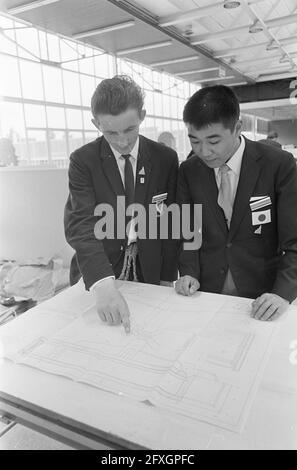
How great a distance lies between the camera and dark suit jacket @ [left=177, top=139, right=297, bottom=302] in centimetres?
124

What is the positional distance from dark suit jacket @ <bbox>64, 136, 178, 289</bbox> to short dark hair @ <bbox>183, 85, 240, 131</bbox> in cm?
32

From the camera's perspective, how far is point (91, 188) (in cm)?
141

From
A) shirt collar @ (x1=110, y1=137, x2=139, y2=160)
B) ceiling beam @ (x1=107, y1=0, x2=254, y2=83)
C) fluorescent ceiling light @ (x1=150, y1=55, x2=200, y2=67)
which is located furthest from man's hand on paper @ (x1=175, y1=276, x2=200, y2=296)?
fluorescent ceiling light @ (x1=150, y1=55, x2=200, y2=67)

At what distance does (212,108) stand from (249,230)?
1.41 ft

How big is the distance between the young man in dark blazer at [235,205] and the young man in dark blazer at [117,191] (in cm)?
12

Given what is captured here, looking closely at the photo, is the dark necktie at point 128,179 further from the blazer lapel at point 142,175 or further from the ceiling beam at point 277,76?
the ceiling beam at point 277,76

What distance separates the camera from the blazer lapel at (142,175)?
1438 mm

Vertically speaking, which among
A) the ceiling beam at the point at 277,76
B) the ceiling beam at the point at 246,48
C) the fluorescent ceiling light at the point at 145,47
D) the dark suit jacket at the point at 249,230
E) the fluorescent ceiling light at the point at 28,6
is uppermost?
the ceiling beam at the point at 277,76

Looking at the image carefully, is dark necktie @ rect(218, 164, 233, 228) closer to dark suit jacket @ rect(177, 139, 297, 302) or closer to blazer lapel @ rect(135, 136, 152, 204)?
dark suit jacket @ rect(177, 139, 297, 302)

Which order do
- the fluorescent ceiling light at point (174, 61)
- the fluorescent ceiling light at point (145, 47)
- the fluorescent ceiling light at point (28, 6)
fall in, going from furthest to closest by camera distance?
1. the fluorescent ceiling light at point (174, 61)
2. the fluorescent ceiling light at point (145, 47)
3. the fluorescent ceiling light at point (28, 6)

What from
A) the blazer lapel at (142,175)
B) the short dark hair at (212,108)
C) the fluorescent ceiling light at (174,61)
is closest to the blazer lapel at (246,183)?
the short dark hair at (212,108)

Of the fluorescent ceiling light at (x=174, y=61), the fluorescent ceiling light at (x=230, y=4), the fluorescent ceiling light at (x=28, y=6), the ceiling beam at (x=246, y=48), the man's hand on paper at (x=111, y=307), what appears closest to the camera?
the man's hand on paper at (x=111, y=307)

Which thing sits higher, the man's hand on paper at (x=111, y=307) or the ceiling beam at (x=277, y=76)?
the ceiling beam at (x=277, y=76)

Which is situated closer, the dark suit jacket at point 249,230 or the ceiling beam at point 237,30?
the dark suit jacket at point 249,230
